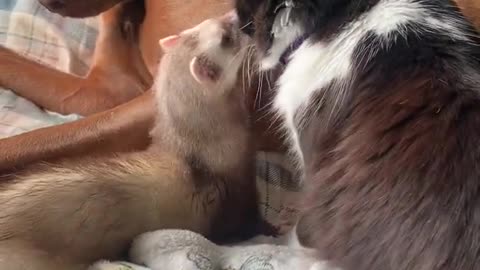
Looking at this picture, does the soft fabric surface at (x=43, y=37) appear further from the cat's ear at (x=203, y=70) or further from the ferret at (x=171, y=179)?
the cat's ear at (x=203, y=70)

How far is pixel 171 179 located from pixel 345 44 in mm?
466

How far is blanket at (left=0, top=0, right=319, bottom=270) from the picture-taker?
62.5 inches

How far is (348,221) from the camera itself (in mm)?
1325

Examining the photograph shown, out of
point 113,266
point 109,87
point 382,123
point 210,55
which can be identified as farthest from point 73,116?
point 382,123

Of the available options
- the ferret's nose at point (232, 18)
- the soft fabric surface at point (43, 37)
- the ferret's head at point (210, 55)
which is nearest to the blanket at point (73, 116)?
the soft fabric surface at point (43, 37)

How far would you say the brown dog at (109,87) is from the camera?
1.88 m

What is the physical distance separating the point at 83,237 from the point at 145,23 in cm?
79

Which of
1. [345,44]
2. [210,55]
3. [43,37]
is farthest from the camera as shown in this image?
[43,37]

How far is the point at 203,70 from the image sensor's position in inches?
66.2

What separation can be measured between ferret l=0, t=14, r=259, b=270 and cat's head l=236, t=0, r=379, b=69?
0.11 metres

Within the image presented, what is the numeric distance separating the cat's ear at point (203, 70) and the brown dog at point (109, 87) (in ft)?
0.47

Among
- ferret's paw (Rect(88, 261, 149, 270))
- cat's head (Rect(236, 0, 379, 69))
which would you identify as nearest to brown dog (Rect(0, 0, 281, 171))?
cat's head (Rect(236, 0, 379, 69))

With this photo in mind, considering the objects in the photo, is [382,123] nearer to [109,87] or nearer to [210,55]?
[210,55]

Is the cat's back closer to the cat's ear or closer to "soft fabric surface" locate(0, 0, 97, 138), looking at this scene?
the cat's ear
